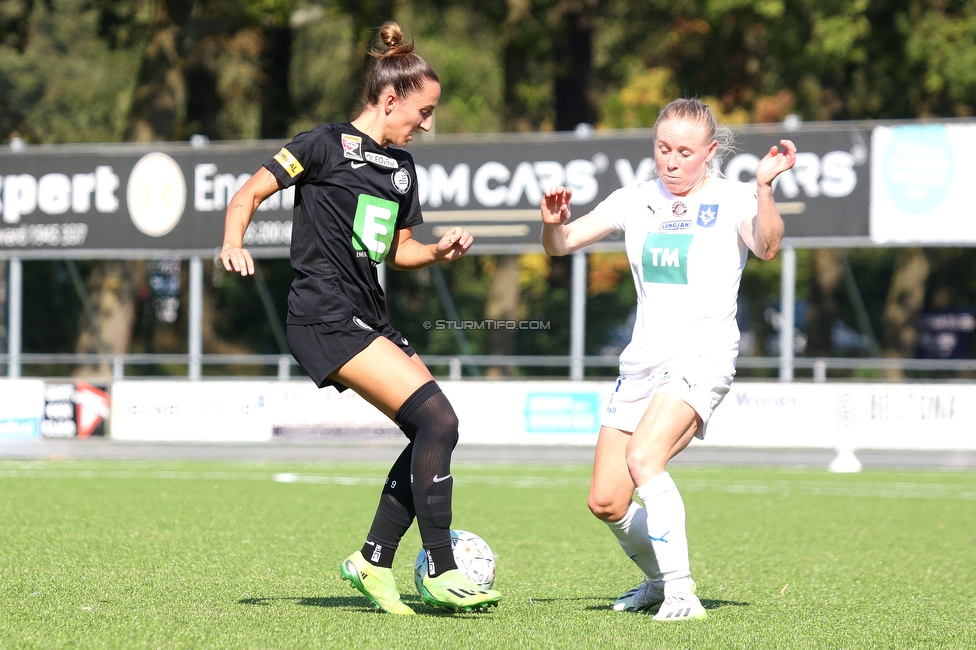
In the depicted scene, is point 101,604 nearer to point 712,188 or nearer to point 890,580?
point 712,188

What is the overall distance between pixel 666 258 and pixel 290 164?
63.5 inches

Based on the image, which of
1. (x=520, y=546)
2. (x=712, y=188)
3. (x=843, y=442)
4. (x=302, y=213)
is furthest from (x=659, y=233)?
(x=843, y=442)

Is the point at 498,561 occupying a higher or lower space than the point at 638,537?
lower

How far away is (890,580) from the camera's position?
7223 millimetres

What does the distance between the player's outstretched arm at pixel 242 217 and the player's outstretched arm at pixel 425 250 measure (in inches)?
26.9

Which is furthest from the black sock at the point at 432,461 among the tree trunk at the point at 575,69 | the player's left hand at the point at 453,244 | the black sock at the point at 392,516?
the tree trunk at the point at 575,69

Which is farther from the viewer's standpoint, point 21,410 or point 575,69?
point 575,69

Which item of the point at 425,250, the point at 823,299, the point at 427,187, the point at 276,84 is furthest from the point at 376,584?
the point at 823,299

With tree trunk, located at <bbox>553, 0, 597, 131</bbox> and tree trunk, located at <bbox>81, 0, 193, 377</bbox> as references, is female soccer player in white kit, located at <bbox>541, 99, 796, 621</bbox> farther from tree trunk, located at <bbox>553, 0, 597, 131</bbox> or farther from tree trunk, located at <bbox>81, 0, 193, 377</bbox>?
tree trunk, located at <bbox>553, 0, 597, 131</bbox>

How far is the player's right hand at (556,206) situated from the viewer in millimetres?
5641

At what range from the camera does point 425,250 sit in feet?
18.6

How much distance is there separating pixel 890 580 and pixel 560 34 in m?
22.1

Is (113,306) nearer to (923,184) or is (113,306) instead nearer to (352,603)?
(923,184)

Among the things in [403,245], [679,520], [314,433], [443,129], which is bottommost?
[314,433]
